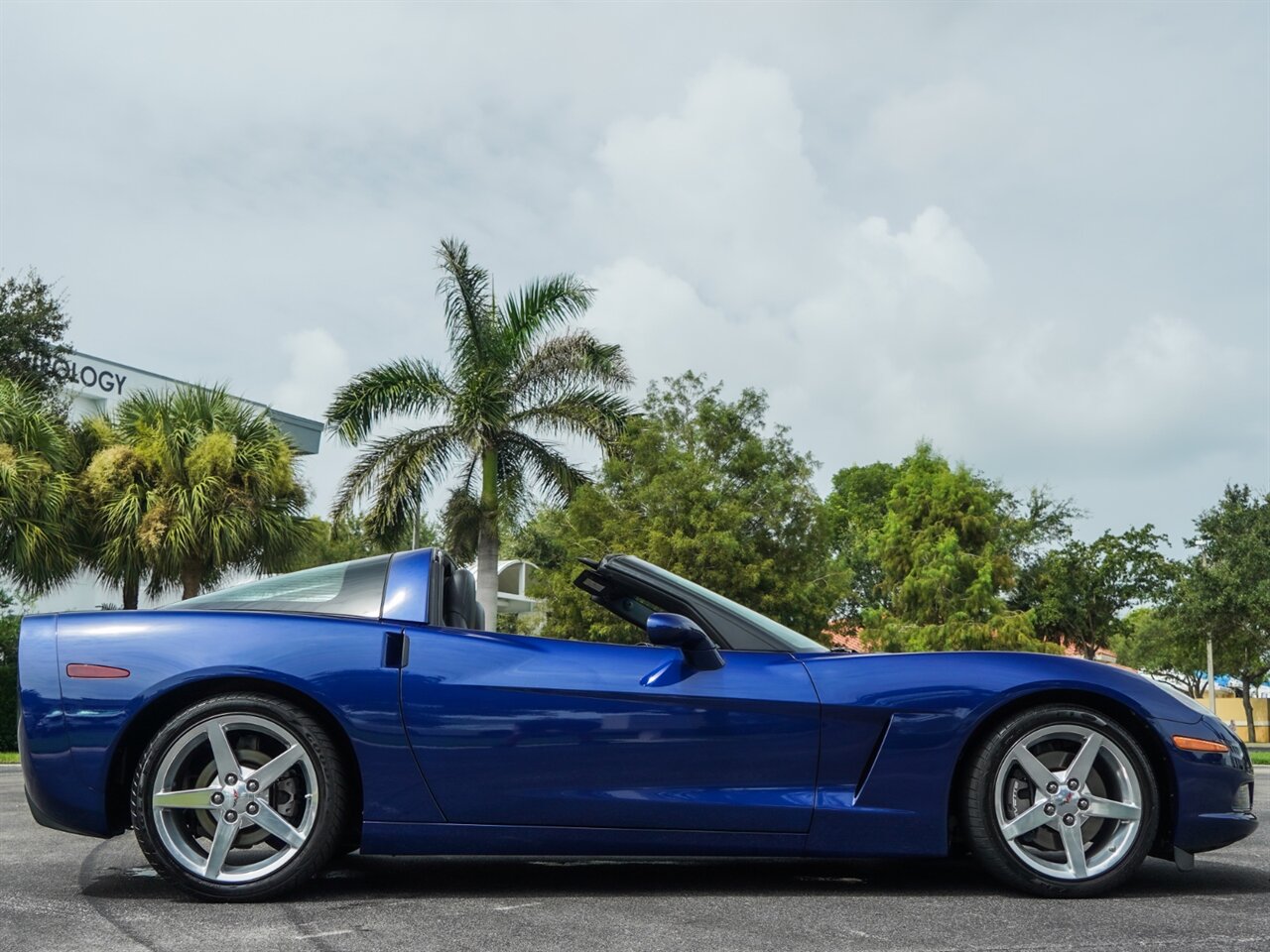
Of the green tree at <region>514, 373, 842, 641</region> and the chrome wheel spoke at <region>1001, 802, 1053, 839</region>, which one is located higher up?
the green tree at <region>514, 373, 842, 641</region>

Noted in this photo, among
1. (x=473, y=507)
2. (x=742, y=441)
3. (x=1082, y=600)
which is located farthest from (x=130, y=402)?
(x=1082, y=600)

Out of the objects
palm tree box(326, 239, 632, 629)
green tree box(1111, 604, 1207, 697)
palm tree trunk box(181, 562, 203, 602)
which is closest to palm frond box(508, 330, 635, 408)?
palm tree box(326, 239, 632, 629)

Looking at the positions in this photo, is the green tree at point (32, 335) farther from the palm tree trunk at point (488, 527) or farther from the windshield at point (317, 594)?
the windshield at point (317, 594)

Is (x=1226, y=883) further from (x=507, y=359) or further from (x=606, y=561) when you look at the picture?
(x=507, y=359)

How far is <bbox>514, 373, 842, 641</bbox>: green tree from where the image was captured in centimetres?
2539

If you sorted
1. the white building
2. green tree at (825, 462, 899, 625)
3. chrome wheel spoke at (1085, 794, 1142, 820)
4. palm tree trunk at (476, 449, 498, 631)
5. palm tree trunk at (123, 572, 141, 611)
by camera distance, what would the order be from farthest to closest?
green tree at (825, 462, 899, 625) < the white building < palm tree trunk at (476, 449, 498, 631) < palm tree trunk at (123, 572, 141, 611) < chrome wheel spoke at (1085, 794, 1142, 820)

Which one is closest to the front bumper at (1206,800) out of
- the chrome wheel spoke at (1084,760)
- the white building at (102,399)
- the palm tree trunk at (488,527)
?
the chrome wheel spoke at (1084,760)

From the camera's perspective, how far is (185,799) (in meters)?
4.09

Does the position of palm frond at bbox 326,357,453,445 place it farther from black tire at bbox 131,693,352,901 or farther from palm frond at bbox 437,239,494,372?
black tire at bbox 131,693,352,901

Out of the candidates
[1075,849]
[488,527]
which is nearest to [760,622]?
[1075,849]

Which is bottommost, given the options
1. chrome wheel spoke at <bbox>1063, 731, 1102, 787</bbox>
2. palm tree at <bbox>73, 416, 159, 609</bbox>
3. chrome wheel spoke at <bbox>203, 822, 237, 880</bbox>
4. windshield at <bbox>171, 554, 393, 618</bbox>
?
chrome wheel spoke at <bbox>203, 822, 237, 880</bbox>

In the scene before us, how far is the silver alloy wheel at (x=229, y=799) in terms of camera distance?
13.4ft

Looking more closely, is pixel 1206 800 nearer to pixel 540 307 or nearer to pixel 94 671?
pixel 94 671

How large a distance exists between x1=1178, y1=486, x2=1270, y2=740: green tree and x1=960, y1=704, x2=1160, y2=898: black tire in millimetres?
32608
